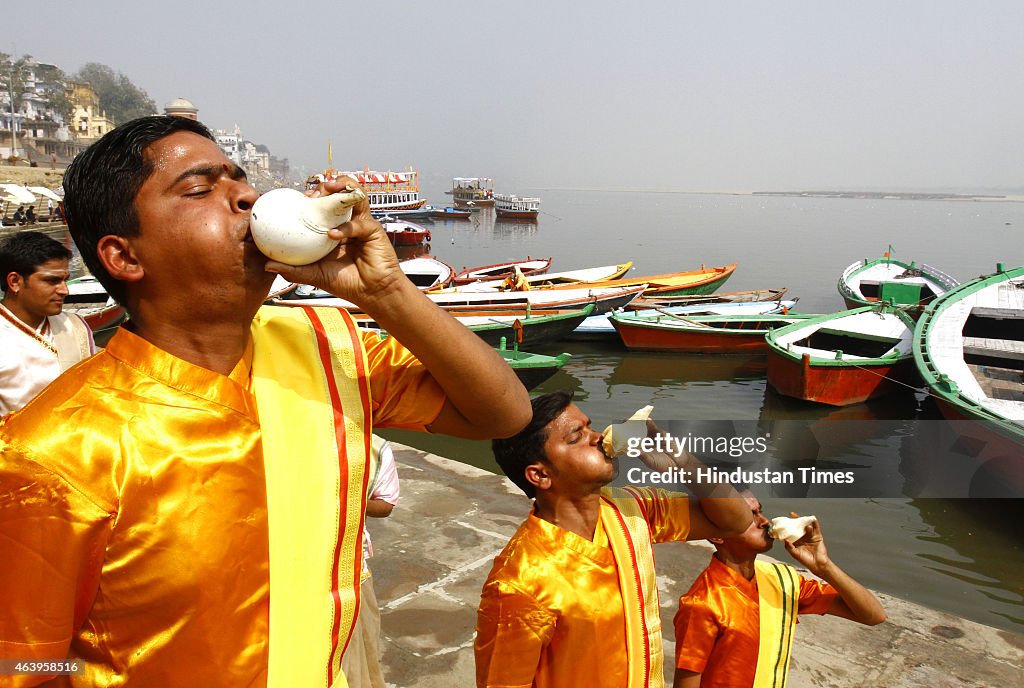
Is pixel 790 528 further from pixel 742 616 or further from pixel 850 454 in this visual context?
pixel 850 454

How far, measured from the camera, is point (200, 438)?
1.13 meters

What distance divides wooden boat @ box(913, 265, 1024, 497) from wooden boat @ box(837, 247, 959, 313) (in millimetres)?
2839

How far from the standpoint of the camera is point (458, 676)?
134 inches

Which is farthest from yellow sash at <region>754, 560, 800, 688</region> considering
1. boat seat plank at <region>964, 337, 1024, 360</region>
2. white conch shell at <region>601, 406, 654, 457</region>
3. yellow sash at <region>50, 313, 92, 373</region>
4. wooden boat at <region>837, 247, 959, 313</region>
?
wooden boat at <region>837, 247, 959, 313</region>

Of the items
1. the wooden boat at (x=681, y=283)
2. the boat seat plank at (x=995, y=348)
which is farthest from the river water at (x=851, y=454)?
the wooden boat at (x=681, y=283)

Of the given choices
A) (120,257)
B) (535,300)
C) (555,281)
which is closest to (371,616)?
(120,257)

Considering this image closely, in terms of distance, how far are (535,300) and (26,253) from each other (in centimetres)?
1354

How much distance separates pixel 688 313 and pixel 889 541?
8988mm

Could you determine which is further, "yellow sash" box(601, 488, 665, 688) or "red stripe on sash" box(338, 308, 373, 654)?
"yellow sash" box(601, 488, 665, 688)

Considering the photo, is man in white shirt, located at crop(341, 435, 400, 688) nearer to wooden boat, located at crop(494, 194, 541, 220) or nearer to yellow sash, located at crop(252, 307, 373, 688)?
yellow sash, located at crop(252, 307, 373, 688)

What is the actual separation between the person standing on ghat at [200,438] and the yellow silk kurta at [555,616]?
0.62 m

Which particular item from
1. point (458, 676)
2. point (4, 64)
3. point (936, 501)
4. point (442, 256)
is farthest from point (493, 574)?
point (4, 64)

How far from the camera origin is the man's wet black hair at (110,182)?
1164mm

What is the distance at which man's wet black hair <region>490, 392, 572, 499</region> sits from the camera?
2096mm
